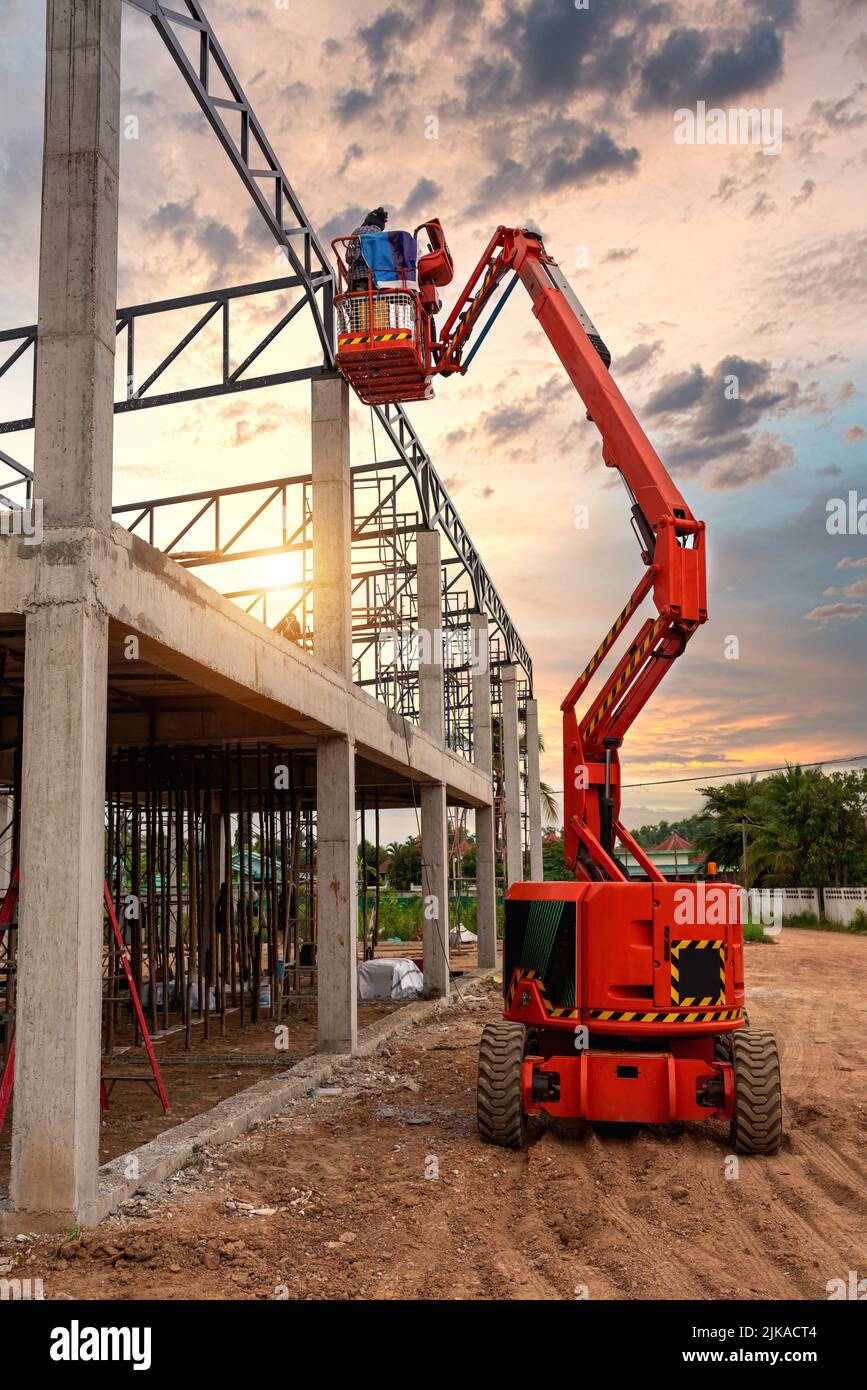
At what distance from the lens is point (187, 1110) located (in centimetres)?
1088

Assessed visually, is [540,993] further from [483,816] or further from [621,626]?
[483,816]

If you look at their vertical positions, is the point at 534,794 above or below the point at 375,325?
below

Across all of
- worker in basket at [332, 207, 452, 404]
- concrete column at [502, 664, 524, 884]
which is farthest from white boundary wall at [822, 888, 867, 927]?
worker in basket at [332, 207, 452, 404]

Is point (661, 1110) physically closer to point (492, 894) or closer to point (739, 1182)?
point (739, 1182)

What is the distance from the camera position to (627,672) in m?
9.87

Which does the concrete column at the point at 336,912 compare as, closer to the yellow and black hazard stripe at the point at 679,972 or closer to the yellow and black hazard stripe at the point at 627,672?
the yellow and black hazard stripe at the point at 627,672

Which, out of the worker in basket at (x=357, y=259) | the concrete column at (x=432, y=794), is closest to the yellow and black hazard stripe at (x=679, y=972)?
the worker in basket at (x=357, y=259)

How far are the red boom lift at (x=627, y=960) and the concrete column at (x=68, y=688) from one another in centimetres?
353

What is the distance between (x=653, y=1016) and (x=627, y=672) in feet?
9.70

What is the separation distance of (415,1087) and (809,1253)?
583 cm

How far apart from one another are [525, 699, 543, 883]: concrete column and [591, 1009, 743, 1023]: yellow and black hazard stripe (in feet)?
84.4

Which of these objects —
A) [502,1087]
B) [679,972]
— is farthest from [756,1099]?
[502,1087]

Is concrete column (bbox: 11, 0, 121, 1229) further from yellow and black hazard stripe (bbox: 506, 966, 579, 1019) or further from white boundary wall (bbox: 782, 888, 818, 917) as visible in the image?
white boundary wall (bbox: 782, 888, 818, 917)
